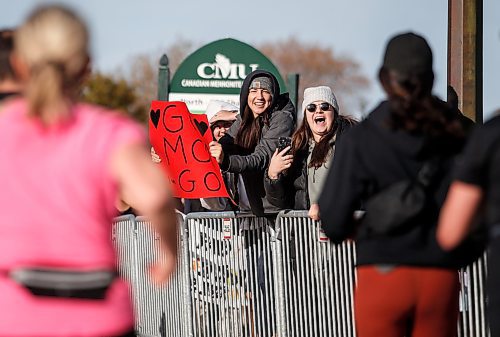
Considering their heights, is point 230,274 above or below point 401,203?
below

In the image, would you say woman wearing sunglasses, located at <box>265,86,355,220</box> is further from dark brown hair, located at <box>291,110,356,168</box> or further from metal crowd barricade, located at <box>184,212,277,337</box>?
metal crowd barricade, located at <box>184,212,277,337</box>

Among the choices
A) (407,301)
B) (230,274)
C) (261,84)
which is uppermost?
(261,84)

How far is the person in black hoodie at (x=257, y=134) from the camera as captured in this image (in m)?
10.8

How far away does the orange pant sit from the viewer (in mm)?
6137

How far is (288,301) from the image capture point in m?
10.5

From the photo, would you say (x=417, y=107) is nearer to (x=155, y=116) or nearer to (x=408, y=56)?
(x=408, y=56)

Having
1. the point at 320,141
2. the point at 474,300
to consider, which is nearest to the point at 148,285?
the point at 320,141

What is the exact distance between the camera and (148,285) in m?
13.9

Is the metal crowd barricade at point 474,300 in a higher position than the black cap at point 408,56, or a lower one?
lower

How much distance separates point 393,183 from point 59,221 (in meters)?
1.83

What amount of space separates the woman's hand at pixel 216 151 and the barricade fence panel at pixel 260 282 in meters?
0.61

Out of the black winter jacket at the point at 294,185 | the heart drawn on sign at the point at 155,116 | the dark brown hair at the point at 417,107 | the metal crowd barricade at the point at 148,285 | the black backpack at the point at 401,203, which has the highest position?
the dark brown hair at the point at 417,107

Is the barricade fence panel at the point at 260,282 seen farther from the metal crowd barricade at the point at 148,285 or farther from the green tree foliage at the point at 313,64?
the green tree foliage at the point at 313,64

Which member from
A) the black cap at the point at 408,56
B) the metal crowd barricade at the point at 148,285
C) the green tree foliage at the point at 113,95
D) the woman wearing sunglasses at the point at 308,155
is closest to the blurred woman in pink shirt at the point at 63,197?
the black cap at the point at 408,56
